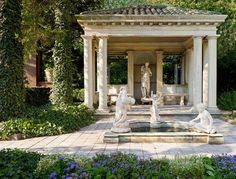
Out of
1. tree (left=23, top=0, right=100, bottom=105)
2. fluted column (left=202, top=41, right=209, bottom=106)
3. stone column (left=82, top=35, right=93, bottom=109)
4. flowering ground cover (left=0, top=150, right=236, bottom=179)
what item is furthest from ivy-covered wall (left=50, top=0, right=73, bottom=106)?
flowering ground cover (left=0, top=150, right=236, bottom=179)

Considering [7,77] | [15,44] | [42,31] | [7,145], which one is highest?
[42,31]

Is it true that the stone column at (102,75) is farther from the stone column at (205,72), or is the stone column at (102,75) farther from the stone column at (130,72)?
the stone column at (205,72)

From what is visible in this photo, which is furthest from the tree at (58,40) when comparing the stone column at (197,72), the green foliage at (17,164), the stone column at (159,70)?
the green foliage at (17,164)

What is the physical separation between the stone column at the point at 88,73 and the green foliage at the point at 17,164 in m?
10.0

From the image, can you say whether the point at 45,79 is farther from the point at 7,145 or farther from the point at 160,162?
the point at 160,162

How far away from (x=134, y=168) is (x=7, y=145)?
5452 millimetres

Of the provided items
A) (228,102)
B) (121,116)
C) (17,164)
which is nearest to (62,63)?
(121,116)

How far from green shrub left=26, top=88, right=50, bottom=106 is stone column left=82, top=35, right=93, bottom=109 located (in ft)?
23.1

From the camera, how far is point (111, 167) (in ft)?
17.7

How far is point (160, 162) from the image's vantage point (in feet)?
18.9

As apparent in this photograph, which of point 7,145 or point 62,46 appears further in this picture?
point 62,46

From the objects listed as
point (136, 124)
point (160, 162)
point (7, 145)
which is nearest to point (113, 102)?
point (136, 124)

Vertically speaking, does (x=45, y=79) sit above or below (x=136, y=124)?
above

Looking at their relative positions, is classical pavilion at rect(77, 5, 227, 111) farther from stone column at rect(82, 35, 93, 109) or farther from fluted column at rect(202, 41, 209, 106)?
fluted column at rect(202, 41, 209, 106)
